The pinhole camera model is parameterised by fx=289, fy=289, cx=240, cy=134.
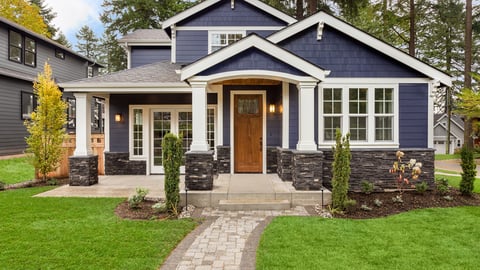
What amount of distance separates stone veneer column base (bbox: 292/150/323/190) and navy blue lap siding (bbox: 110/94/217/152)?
4674mm

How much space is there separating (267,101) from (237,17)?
3.42 m

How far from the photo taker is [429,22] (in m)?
19.2

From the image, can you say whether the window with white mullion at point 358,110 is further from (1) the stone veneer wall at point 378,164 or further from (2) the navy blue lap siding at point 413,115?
(2) the navy blue lap siding at point 413,115

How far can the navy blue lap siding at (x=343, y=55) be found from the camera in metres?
7.86

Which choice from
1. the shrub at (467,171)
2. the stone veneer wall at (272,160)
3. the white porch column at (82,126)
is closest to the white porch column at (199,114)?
the stone veneer wall at (272,160)

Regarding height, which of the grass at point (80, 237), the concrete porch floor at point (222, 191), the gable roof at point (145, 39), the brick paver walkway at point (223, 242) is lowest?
the brick paver walkway at point (223, 242)

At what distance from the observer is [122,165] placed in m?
9.78

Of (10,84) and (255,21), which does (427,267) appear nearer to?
(255,21)

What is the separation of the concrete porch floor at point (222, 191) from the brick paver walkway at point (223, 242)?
1.72 ft

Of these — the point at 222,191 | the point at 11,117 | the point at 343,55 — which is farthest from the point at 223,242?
the point at 11,117

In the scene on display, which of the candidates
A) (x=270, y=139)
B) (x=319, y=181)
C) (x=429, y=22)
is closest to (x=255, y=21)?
(x=270, y=139)

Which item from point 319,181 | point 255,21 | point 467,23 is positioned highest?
point 467,23

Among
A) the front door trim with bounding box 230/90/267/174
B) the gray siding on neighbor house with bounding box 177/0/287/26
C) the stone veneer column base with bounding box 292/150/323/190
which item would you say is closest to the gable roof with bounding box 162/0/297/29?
the gray siding on neighbor house with bounding box 177/0/287/26

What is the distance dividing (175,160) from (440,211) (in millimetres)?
5473
